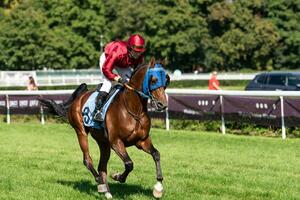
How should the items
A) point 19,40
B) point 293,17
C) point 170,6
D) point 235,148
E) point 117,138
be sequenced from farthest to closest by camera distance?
point 293,17, point 170,6, point 19,40, point 235,148, point 117,138

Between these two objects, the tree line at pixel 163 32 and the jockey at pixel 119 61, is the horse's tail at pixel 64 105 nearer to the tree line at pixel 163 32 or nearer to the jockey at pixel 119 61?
the jockey at pixel 119 61

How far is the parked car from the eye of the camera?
21364mm

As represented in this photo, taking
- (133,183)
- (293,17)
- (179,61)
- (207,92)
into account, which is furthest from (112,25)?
(133,183)

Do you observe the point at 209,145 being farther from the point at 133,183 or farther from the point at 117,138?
the point at 117,138

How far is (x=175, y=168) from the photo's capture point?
1087cm

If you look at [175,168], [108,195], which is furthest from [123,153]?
[175,168]

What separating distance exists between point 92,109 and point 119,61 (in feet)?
2.53

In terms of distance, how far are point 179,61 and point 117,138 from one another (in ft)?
216

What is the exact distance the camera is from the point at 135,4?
2788 inches

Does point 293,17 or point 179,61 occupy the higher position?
point 293,17

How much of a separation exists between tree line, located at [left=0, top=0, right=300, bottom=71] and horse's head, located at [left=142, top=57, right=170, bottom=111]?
56.2 m

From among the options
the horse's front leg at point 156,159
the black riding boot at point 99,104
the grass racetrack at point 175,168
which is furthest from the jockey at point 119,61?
the grass racetrack at point 175,168

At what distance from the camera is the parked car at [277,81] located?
2136 cm

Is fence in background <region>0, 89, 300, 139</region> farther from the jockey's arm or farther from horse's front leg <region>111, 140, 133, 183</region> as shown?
horse's front leg <region>111, 140, 133, 183</region>
